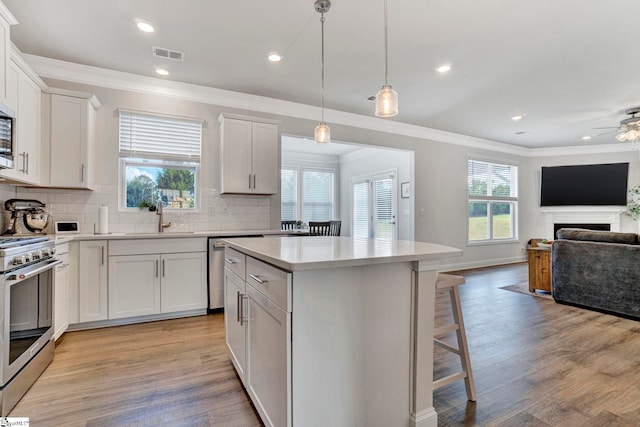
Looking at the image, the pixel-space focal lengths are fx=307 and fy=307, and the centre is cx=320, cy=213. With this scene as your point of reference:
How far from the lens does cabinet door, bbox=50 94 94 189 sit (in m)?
2.95

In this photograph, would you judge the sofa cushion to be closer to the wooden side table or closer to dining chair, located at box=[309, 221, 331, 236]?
the wooden side table

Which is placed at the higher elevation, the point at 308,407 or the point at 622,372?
the point at 308,407

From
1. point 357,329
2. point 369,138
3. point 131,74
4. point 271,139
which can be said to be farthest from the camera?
point 369,138

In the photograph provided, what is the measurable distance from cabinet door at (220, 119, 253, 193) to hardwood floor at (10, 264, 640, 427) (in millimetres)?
1581

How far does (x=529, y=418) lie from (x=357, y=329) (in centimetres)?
117

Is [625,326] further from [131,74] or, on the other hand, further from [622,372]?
[131,74]

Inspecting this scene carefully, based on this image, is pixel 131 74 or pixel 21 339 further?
pixel 131 74

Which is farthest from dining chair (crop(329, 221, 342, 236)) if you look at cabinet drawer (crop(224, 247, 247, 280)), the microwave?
the microwave

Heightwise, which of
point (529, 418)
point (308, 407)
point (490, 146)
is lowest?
point (529, 418)

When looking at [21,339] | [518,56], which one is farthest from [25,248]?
[518,56]

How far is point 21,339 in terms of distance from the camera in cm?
188

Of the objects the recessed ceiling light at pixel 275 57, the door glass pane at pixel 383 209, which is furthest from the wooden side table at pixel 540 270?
the recessed ceiling light at pixel 275 57

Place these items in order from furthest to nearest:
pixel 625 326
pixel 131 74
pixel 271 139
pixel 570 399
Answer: pixel 271 139
pixel 131 74
pixel 625 326
pixel 570 399

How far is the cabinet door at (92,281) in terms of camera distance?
9.42 ft
